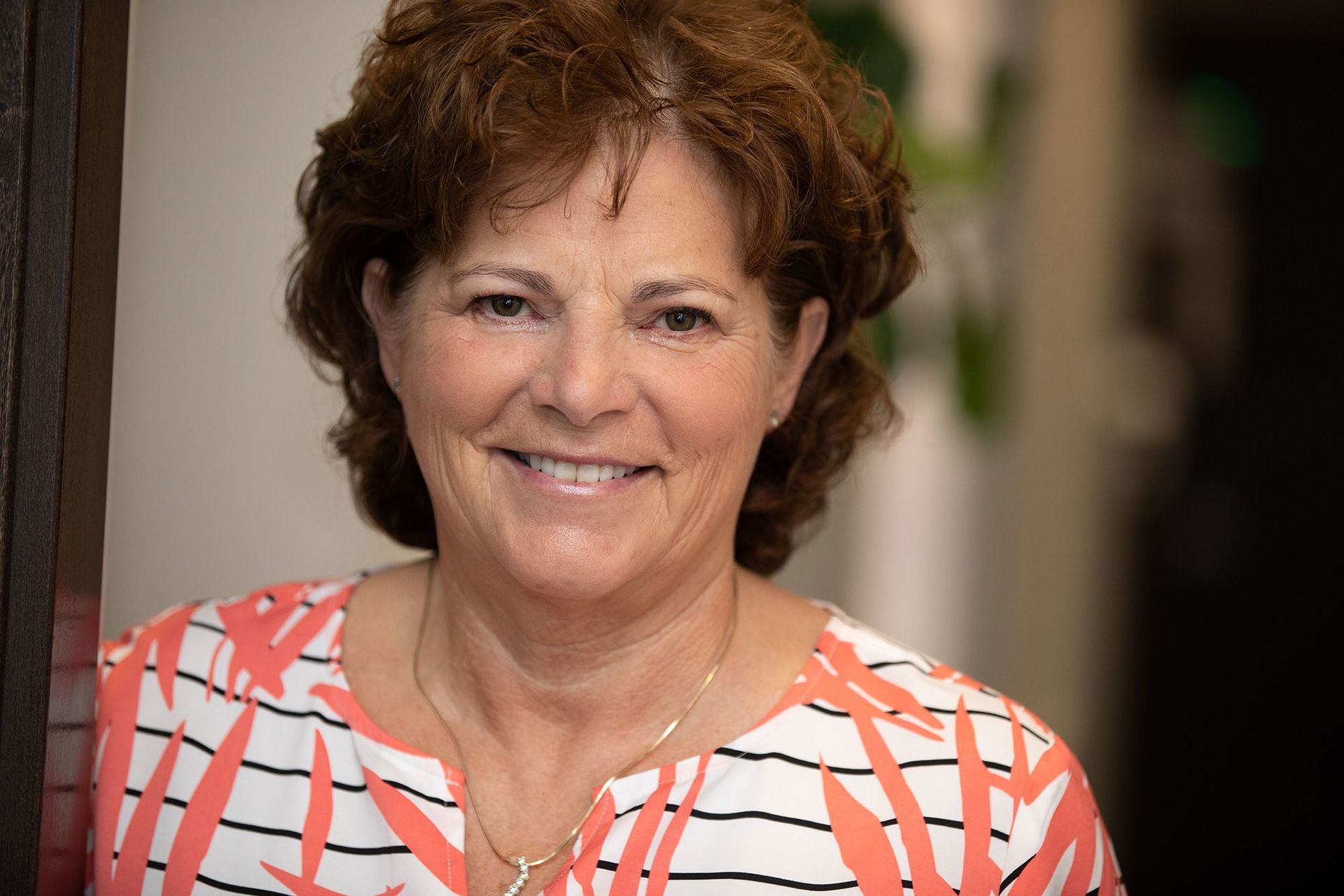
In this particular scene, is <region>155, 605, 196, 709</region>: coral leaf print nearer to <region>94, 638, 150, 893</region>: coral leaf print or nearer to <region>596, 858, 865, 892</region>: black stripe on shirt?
<region>94, 638, 150, 893</region>: coral leaf print

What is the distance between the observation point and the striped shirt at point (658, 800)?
4.28 ft

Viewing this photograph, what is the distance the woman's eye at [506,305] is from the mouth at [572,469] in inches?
5.8

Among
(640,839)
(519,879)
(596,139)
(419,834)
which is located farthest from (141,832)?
(596,139)

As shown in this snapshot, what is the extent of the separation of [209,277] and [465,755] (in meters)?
1.14

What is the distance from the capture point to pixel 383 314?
1.49m

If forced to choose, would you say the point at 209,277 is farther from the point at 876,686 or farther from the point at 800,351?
the point at 876,686

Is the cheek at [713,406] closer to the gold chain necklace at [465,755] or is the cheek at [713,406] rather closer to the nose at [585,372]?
the nose at [585,372]

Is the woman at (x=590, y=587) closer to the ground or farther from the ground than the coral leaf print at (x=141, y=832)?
farther from the ground

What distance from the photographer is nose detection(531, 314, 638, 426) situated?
4.06ft

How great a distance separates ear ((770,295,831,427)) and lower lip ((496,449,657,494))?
0.24 meters

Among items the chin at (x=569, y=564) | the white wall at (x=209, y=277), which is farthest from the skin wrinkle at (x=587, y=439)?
the white wall at (x=209, y=277)

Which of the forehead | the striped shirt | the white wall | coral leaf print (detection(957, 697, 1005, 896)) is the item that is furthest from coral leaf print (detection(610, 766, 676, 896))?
the white wall

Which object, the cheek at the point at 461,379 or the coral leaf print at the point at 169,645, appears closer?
the cheek at the point at 461,379

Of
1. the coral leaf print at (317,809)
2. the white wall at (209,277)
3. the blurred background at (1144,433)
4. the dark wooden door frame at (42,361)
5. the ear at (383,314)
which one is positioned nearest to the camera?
the dark wooden door frame at (42,361)
